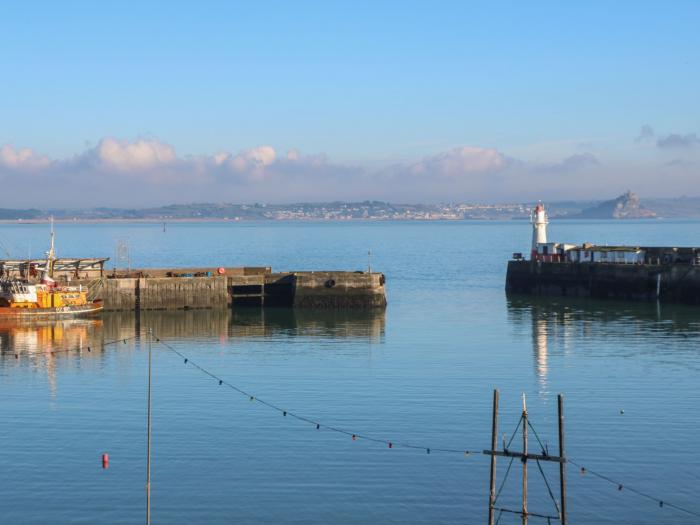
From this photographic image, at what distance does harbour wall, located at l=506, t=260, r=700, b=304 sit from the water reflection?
2533cm

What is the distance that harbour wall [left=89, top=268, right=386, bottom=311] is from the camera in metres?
91.9

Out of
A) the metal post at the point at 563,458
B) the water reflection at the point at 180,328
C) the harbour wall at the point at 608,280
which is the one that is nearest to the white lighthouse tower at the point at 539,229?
the harbour wall at the point at 608,280

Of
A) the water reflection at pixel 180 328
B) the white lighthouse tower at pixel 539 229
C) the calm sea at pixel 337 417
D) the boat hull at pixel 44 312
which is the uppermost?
the white lighthouse tower at pixel 539 229

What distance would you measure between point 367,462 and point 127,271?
62.7m

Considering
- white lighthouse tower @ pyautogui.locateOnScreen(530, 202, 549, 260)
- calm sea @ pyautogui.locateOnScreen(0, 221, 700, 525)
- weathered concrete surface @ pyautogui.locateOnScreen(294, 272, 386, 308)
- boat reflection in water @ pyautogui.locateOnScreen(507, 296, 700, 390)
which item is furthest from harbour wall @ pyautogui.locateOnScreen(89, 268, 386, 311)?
white lighthouse tower @ pyautogui.locateOnScreen(530, 202, 549, 260)

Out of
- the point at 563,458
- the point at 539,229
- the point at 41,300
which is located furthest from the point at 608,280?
the point at 563,458

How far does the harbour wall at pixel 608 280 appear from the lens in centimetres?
9762

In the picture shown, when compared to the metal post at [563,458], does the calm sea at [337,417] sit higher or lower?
lower

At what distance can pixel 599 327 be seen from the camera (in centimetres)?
8262

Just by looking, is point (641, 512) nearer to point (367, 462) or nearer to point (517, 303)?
point (367, 462)

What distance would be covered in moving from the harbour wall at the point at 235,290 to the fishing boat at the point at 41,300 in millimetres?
3880

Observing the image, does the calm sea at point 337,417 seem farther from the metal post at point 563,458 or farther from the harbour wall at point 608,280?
the harbour wall at point 608,280

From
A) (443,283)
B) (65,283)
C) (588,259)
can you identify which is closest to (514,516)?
Result: (65,283)

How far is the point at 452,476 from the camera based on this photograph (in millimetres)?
38812
